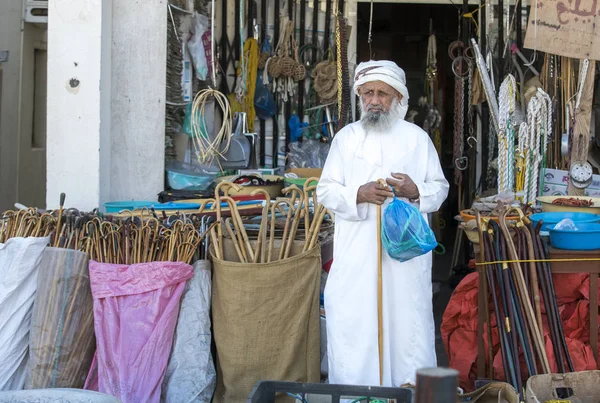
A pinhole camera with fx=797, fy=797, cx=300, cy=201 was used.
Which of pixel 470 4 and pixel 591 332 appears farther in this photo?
pixel 470 4

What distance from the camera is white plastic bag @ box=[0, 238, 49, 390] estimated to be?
4277 millimetres

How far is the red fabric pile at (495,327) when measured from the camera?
424 cm

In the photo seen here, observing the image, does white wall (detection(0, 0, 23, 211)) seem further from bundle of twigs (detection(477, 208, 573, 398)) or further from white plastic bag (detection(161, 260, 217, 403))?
bundle of twigs (detection(477, 208, 573, 398))

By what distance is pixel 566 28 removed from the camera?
19.2 ft

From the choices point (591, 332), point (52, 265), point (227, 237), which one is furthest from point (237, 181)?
point (591, 332)

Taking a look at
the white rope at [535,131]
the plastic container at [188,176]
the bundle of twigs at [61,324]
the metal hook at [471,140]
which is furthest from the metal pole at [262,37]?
the bundle of twigs at [61,324]

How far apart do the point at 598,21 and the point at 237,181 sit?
2.87 meters

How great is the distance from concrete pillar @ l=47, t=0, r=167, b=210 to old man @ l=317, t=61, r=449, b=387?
221 cm

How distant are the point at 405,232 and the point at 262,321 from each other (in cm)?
104

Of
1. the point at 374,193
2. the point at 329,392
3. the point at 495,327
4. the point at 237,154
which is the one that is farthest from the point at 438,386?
the point at 237,154

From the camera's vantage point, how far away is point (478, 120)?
7602 mm

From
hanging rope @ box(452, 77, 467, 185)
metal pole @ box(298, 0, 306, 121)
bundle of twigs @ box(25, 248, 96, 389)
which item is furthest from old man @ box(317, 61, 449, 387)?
hanging rope @ box(452, 77, 467, 185)

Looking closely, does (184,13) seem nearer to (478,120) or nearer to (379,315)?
(478,120)

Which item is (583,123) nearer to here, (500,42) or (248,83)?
(500,42)
